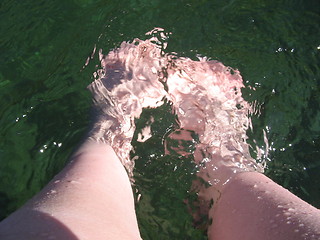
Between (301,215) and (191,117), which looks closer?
(301,215)

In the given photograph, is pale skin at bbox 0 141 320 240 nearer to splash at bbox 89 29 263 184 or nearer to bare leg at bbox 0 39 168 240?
bare leg at bbox 0 39 168 240

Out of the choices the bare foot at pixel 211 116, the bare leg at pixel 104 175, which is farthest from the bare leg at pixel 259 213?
the bare leg at pixel 104 175

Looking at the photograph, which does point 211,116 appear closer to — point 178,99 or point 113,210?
point 178,99

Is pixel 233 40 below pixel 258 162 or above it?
above

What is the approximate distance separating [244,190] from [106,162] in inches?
19.2

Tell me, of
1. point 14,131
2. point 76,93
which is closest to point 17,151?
point 14,131

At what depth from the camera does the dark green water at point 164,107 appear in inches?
60.6

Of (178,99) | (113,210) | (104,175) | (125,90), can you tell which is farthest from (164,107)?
(113,210)

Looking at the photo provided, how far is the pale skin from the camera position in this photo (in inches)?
30.6

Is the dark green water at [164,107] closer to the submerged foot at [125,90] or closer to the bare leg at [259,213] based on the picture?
the submerged foot at [125,90]

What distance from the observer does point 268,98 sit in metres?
1.86

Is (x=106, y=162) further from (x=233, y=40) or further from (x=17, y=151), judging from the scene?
(x=233, y=40)

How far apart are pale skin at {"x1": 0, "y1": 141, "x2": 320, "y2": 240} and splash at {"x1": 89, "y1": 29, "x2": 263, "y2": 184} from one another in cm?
31

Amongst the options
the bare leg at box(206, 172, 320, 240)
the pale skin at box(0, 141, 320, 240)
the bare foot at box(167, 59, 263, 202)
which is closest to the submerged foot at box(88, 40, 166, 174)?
the bare foot at box(167, 59, 263, 202)
